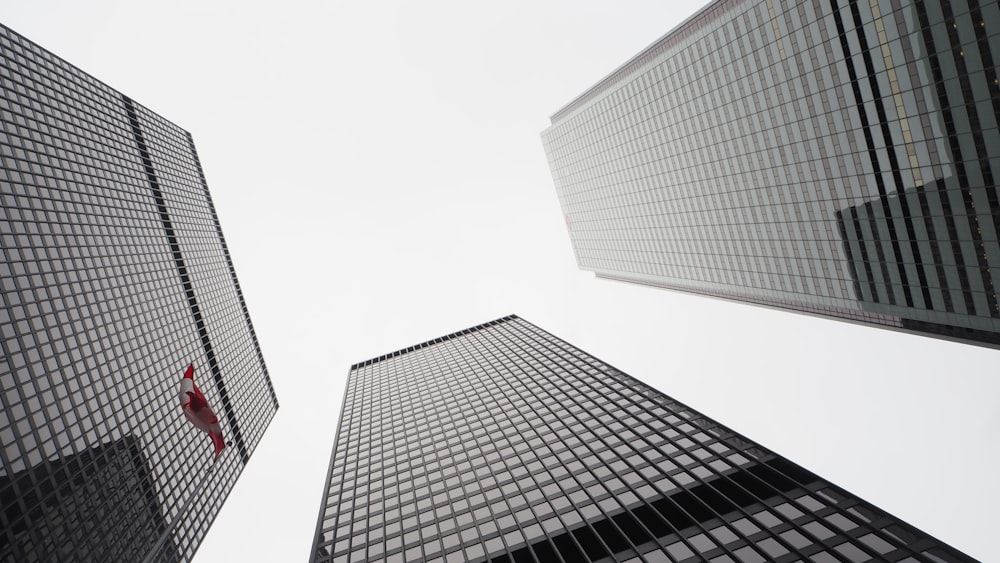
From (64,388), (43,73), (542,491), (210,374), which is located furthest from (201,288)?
(542,491)

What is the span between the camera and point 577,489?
51031 mm

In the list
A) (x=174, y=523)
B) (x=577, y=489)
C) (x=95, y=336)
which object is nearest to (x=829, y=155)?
(x=577, y=489)

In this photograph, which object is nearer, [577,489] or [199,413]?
[577,489]

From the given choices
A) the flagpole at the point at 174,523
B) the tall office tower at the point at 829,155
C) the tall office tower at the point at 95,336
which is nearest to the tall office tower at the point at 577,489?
the flagpole at the point at 174,523

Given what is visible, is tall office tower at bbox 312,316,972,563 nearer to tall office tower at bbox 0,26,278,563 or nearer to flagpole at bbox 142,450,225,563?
flagpole at bbox 142,450,225,563

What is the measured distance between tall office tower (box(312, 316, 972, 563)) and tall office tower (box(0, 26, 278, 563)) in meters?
21.0

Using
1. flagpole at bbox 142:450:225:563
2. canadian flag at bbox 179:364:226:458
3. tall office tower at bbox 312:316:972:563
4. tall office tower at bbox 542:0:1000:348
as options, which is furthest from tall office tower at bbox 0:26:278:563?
tall office tower at bbox 542:0:1000:348

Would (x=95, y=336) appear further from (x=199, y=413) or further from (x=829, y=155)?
(x=829, y=155)

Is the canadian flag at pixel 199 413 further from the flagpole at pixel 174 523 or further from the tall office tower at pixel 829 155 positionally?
the tall office tower at pixel 829 155

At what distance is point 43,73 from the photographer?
241 ft

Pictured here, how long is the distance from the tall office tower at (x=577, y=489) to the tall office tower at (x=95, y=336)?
68.8 feet

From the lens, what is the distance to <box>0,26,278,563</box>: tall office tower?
5234cm

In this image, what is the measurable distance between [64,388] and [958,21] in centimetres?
8454

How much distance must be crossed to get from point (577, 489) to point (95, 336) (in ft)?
184
